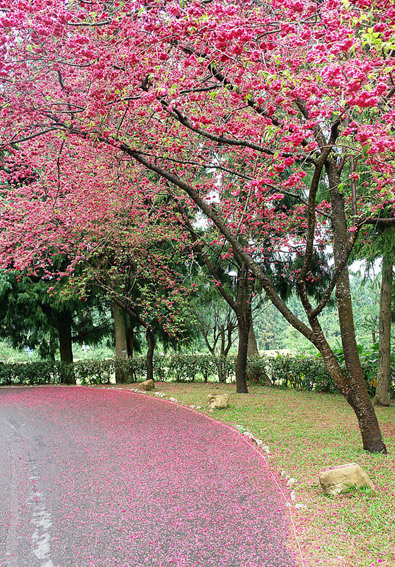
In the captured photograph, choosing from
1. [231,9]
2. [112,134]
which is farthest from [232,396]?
[231,9]

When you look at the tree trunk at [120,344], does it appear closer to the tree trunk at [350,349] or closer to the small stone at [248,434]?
the small stone at [248,434]

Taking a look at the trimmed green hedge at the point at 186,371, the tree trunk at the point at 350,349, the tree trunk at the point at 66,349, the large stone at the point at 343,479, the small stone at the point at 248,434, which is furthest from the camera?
the tree trunk at the point at 66,349

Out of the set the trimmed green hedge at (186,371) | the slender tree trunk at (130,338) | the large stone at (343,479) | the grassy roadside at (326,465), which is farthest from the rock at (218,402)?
the slender tree trunk at (130,338)

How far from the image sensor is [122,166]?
8.16 m

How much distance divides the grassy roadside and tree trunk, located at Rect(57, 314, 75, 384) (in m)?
6.92

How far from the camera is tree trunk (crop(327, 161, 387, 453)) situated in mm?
4711

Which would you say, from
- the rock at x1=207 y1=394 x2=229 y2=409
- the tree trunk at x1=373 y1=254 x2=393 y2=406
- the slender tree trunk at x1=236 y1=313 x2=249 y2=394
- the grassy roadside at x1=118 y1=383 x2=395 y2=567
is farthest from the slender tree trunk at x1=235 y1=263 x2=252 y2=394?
the tree trunk at x1=373 y1=254 x2=393 y2=406

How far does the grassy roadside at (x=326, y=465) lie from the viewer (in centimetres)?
286

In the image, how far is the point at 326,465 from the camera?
4422mm

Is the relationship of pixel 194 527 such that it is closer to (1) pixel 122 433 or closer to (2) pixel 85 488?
(2) pixel 85 488

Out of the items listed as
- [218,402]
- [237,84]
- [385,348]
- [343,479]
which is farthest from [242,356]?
[237,84]

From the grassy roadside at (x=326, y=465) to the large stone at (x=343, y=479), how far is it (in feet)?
0.23

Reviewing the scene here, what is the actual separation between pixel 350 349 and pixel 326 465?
139 centimetres

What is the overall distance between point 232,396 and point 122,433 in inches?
138
